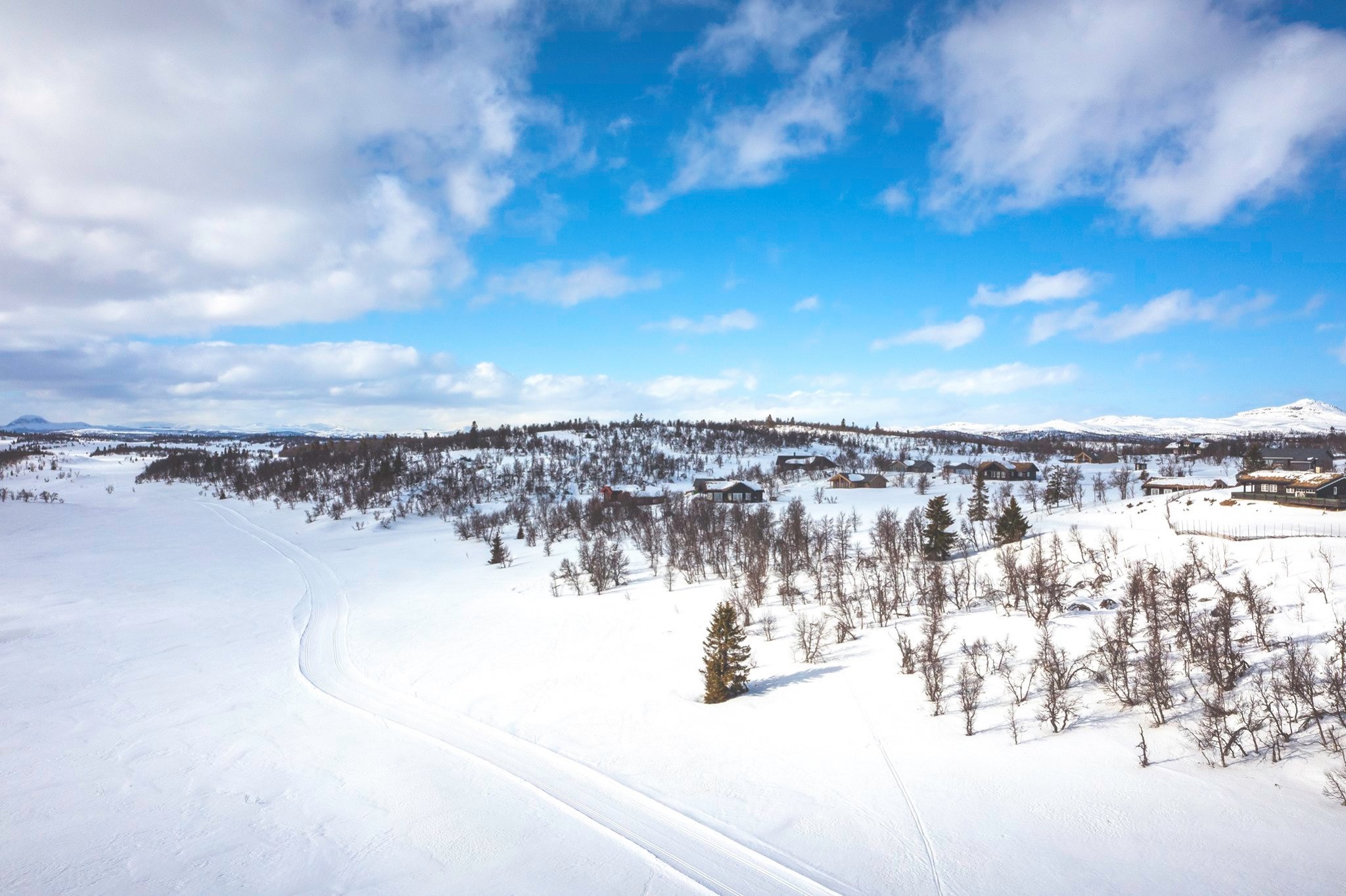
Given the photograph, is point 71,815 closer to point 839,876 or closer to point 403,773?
point 403,773

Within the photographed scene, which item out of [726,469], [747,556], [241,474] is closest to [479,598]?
[747,556]

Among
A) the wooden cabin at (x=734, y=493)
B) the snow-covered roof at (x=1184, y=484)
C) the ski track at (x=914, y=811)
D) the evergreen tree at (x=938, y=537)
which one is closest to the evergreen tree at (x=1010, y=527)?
the evergreen tree at (x=938, y=537)

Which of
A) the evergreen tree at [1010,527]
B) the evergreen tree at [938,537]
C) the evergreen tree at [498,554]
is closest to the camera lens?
the evergreen tree at [938,537]

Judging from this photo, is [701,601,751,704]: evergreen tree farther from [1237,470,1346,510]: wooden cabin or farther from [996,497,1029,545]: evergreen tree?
[1237,470,1346,510]: wooden cabin

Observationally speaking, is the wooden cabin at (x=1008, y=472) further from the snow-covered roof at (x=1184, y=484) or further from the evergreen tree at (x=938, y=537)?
the evergreen tree at (x=938, y=537)

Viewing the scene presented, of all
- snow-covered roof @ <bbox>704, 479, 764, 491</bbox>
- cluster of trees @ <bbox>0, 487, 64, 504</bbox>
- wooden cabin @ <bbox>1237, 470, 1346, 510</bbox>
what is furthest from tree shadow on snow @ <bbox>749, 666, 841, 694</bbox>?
cluster of trees @ <bbox>0, 487, 64, 504</bbox>

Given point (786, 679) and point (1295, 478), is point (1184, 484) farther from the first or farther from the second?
point (786, 679)

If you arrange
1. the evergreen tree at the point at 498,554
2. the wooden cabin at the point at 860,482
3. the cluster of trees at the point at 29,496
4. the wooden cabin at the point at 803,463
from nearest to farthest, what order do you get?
the evergreen tree at the point at 498,554, the wooden cabin at the point at 860,482, the cluster of trees at the point at 29,496, the wooden cabin at the point at 803,463
